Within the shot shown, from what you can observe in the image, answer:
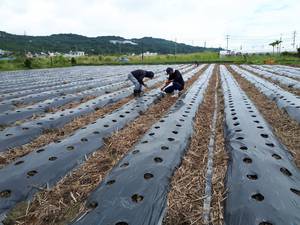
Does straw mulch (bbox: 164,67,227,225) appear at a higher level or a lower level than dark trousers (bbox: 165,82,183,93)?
lower

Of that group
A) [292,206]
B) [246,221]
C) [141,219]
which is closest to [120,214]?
[141,219]

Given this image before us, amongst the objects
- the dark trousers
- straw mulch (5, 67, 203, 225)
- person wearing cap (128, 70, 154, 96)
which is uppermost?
person wearing cap (128, 70, 154, 96)

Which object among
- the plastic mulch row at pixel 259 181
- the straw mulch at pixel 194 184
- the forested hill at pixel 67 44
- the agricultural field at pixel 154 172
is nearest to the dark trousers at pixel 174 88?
the agricultural field at pixel 154 172

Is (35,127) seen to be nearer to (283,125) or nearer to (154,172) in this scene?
(154,172)

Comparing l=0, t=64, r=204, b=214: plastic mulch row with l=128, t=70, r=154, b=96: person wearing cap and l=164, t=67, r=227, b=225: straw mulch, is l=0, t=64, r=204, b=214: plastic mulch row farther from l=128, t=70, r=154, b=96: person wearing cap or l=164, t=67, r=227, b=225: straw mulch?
l=128, t=70, r=154, b=96: person wearing cap

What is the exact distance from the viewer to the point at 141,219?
2.17 meters

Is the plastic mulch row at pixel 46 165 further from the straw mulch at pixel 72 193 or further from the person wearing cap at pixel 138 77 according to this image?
the person wearing cap at pixel 138 77

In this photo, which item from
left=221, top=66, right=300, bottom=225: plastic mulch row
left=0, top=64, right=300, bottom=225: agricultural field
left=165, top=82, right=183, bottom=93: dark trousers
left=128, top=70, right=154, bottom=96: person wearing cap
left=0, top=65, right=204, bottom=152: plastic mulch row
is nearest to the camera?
left=221, top=66, right=300, bottom=225: plastic mulch row

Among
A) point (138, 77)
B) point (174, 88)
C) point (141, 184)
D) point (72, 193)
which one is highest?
point (138, 77)

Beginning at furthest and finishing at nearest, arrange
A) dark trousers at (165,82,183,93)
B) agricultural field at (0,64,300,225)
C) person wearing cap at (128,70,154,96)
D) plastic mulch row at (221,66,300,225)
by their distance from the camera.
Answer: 1. person wearing cap at (128,70,154,96)
2. dark trousers at (165,82,183,93)
3. agricultural field at (0,64,300,225)
4. plastic mulch row at (221,66,300,225)

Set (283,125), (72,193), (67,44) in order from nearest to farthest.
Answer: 1. (72,193)
2. (283,125)
3. (67,44)

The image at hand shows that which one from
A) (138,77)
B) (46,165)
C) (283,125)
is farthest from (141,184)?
(138,77)

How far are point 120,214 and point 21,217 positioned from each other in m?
0.82

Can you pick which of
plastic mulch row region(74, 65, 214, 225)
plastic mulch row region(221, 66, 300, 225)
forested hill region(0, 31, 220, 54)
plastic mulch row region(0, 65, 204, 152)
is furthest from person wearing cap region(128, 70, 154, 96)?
forested hill region(0, 31, 220, 54)
